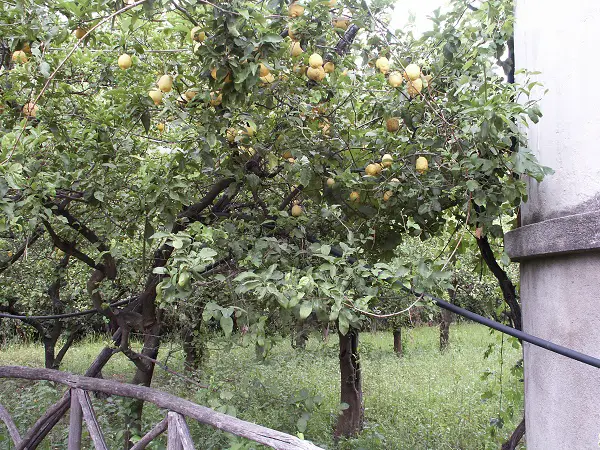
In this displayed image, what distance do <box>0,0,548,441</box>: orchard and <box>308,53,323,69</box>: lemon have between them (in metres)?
0.02

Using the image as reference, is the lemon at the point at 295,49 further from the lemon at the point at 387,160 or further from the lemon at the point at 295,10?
the lemon at the point at 387,160

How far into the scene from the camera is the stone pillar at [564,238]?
155 centimetres

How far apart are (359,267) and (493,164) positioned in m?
0.60

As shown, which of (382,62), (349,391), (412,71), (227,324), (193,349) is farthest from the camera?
(349,391)

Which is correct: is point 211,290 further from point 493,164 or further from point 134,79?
point 493,164

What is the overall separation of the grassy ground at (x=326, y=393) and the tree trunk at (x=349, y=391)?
0.55 feet

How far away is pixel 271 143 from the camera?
267cm

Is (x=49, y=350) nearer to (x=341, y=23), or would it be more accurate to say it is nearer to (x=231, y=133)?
(x=231, y=133)

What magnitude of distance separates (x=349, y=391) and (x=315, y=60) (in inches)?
169

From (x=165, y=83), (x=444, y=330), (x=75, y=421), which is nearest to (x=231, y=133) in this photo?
(x=165, y=83)

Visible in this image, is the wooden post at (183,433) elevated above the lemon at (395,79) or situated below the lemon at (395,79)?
below

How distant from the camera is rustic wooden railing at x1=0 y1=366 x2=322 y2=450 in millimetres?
1508

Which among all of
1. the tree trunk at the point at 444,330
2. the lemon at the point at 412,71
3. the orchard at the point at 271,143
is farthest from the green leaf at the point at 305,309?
the tree trunk at the point at 444,330

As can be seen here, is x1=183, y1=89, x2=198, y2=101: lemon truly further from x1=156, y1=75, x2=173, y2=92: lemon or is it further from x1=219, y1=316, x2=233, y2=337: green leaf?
x1=219, y1=316, x2=233, y2=337: green leaf
